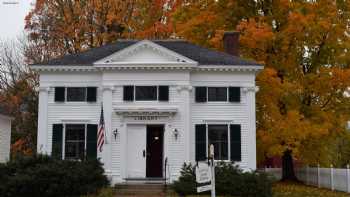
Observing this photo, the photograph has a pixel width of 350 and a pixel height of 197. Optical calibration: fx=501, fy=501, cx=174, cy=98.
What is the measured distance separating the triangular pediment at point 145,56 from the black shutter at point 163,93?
3.81 ft

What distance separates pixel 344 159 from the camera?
51.3 meters

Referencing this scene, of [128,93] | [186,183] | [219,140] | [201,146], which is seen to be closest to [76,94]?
[128,93]

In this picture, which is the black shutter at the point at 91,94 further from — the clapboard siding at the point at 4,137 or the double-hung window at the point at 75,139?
the clapboard siding at the point at 4,137

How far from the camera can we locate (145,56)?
23297 mm

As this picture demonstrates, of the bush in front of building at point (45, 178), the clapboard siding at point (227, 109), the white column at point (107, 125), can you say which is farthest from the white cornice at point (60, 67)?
the clapboard siding at point (227, 109)

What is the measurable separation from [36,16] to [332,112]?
800 inches

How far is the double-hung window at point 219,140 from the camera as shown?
75.6 feet

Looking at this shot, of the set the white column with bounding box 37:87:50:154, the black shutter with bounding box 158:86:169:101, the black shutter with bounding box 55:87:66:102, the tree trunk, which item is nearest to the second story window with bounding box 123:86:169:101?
the black shutter with bounding box 158:86:169:101

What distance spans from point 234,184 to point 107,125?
664 cm

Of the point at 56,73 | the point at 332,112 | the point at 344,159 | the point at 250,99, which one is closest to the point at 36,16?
the point at 56,73

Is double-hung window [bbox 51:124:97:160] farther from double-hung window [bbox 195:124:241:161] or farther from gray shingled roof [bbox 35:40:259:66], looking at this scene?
double-hung window [bbox 195:124:241:161]

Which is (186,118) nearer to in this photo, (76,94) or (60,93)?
(76,94)

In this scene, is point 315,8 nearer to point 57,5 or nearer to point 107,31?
point 107,31

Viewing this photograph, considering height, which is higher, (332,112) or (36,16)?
(36,16)
